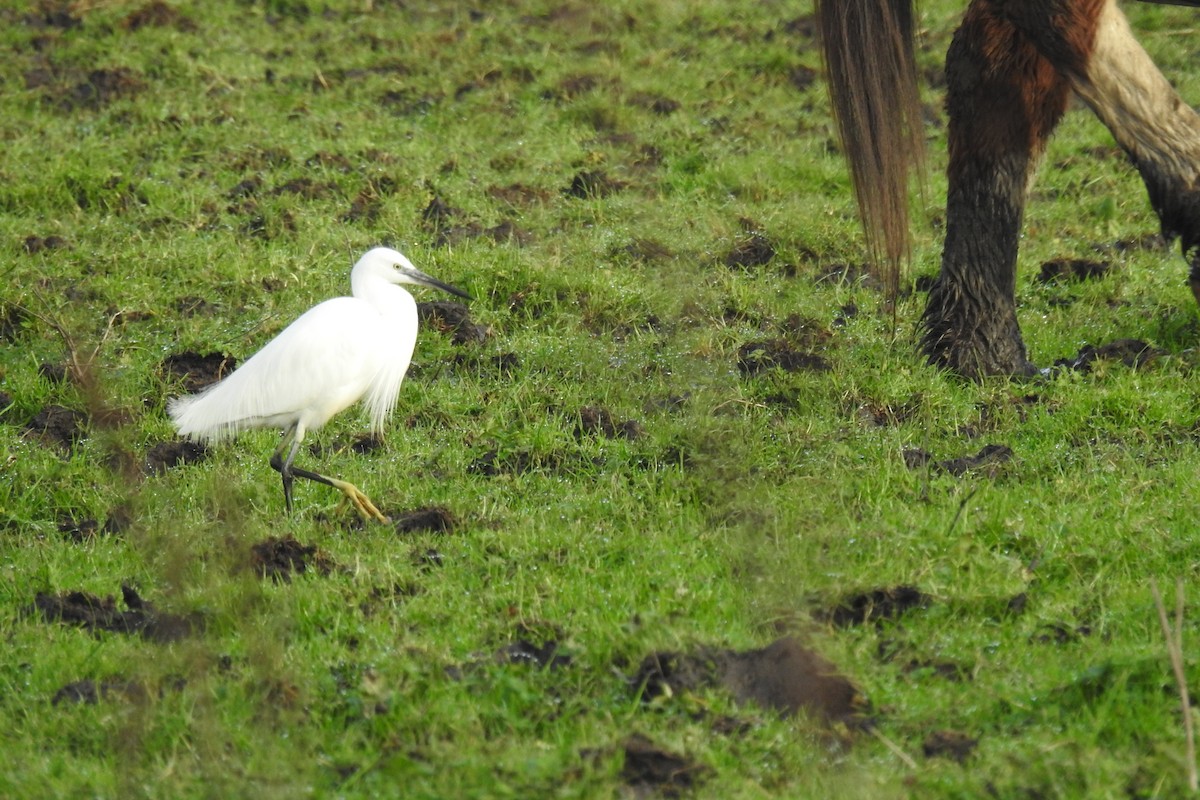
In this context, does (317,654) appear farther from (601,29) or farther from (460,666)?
A: (601,29)

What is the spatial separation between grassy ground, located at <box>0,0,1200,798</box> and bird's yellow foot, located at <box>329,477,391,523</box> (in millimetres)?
113

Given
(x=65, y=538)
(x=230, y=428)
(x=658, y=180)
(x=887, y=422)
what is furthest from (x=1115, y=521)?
(x=658, y=180)

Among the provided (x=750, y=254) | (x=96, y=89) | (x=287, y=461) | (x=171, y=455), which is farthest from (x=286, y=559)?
(x=96, y=89)

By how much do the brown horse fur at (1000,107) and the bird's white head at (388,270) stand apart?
1.76 meters

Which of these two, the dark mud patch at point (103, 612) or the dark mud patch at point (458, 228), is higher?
the dark mud patch at point (458, 228)

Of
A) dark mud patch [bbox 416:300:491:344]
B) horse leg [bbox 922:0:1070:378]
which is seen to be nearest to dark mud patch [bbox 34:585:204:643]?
dark mud patch [bbox 416:300:491:344]

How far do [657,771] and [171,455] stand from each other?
9.19 feet

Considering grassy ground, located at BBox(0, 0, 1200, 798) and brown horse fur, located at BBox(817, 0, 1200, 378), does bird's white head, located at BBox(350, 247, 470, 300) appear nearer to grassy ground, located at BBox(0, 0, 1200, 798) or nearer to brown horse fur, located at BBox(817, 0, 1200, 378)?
grassy ground, located at BBox(0, 0, 1200, 798)

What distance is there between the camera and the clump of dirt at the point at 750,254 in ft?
22.5

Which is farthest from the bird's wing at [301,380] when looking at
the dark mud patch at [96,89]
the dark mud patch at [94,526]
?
the dark mud patch at [96,89]

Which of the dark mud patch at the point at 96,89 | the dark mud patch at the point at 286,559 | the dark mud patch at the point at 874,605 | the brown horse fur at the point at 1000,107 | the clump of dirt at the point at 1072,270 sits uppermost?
the brown horse fur at the point at 1000,107

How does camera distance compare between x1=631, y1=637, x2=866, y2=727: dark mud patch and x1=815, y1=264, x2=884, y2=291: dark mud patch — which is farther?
x1=815, y1=264, x2=884, y2=291: dark mud patch

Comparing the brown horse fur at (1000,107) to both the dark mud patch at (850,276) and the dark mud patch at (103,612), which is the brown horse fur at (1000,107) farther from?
the dark mud patch at (103,612)

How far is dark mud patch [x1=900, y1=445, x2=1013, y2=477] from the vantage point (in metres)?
Result: 4.81
